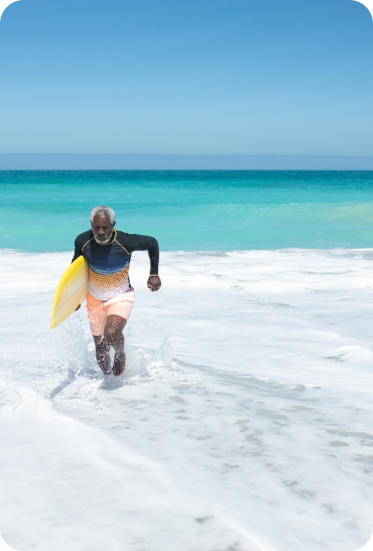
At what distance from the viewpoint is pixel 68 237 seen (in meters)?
20.1

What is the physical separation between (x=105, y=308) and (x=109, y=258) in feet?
1.31

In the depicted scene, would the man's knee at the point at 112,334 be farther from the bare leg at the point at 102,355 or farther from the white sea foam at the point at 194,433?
the white sea foam at the point at 194,433

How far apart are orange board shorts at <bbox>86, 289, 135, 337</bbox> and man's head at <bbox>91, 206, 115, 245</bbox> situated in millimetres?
522

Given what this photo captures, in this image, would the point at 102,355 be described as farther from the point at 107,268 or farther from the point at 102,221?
the point at 102,221

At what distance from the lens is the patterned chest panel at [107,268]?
4676mm

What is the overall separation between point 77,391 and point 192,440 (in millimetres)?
1239

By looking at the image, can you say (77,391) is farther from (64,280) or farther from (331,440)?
(331,440)

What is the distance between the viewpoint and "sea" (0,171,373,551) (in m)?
2.80

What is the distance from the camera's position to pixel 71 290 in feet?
15.8

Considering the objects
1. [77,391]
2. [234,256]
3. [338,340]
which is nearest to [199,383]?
[77,391]

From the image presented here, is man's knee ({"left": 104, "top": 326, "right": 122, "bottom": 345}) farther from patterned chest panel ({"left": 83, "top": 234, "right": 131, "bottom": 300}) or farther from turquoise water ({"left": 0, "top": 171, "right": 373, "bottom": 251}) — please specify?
→ turquoise water ({"left": 0, "top": 171, "right": 373, "bottom": 251})

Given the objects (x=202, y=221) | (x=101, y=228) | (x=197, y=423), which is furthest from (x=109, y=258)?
(x=202, y=221)

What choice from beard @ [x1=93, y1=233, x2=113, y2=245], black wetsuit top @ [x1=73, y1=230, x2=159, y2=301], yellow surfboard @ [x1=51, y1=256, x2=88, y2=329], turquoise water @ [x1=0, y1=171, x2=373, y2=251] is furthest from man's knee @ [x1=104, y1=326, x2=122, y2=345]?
turquoise water @ [x1=0, y1=171, x2=373, y2=251]

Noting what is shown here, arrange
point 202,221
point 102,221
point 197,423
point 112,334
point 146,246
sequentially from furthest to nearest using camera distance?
point 202,221 < point 146,246 < point 112,334 < point 102,221 < point 197,423
